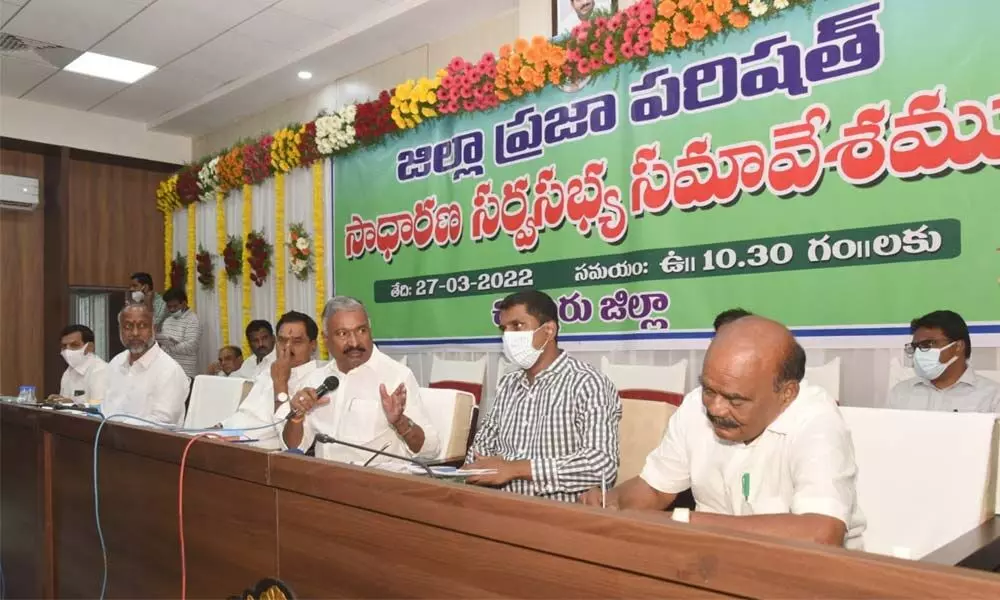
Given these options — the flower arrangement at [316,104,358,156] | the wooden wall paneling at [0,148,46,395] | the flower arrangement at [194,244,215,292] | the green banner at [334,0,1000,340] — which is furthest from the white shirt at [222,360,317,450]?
the wooden wall paneling at [0,148,46,395]

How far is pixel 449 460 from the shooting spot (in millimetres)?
2926

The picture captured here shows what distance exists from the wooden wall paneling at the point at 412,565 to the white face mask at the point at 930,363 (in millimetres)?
2293

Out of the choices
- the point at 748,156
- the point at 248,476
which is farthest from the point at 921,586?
the point at 748,156

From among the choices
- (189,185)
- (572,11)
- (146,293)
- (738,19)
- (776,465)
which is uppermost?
(572,11)

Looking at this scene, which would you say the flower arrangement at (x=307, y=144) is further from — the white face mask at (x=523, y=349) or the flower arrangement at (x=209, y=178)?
the white face mask at (x=523, y=349)

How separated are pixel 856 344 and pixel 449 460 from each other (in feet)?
5.61

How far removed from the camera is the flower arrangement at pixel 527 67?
4117 mm

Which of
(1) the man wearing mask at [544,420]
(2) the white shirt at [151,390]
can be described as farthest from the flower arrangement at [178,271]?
(1) the man wearing mask at [544,420]

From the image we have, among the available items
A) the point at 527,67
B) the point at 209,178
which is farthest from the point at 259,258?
the point at 527,67

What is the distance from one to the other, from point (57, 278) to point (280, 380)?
499 cm

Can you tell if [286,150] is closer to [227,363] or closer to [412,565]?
[227,363]

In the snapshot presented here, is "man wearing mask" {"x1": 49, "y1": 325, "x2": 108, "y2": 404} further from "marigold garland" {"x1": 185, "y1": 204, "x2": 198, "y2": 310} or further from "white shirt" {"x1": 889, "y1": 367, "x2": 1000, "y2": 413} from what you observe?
"white shirt" {"x1": 889, "y1": 367, "x2": 1000, "y2": 413}

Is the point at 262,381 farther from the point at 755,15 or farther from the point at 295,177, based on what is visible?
the point at 295,177

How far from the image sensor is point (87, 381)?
4.89m
